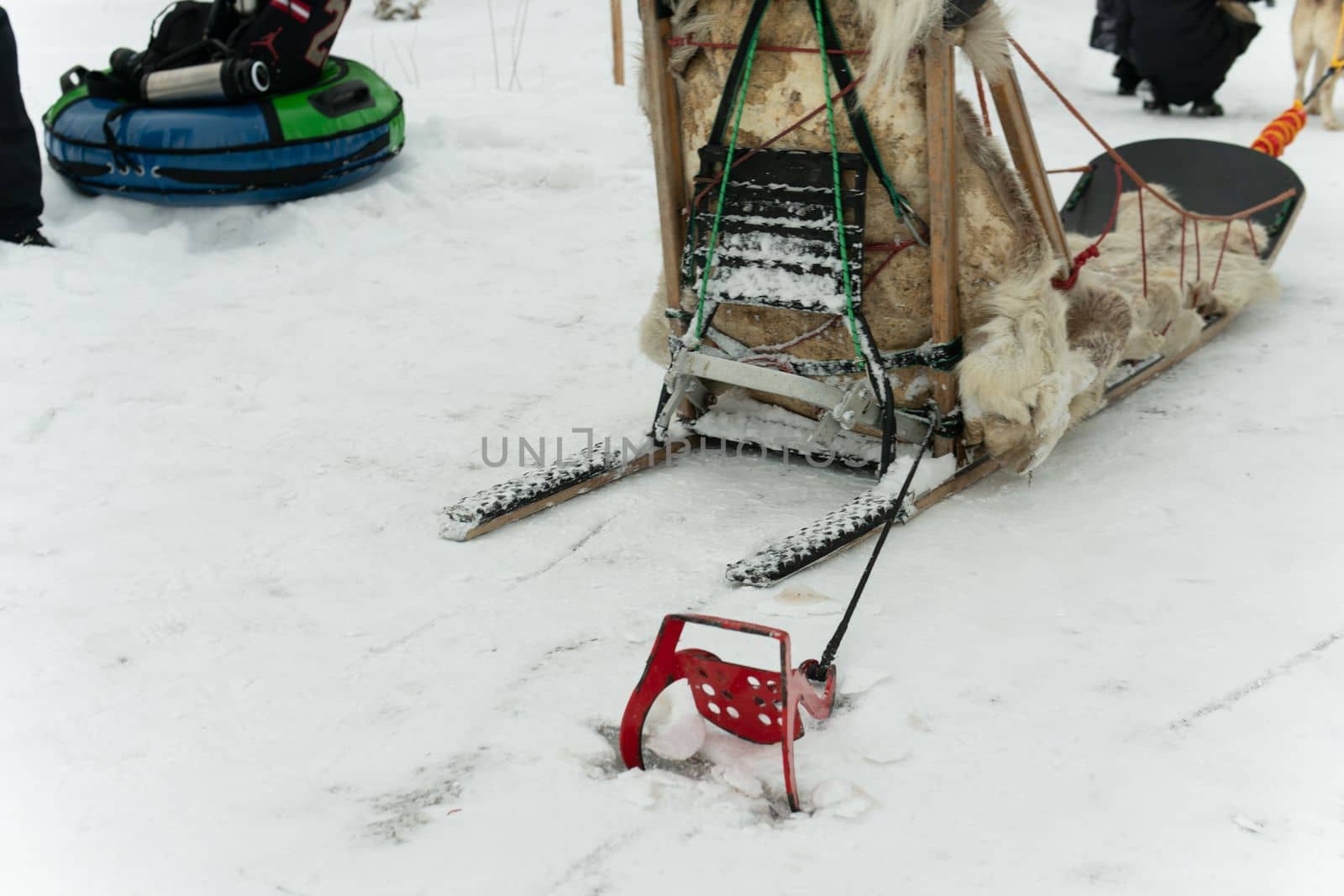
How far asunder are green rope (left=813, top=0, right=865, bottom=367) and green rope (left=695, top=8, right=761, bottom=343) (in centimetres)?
15

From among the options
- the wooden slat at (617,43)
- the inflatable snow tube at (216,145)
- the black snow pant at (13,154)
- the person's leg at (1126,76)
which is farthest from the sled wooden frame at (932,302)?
the person's leg at (1126,76)

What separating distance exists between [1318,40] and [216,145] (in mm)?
5300

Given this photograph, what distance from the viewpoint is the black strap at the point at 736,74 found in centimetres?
256

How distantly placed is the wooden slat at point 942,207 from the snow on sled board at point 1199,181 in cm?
174

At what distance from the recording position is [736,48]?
2633mm

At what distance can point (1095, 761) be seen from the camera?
5.98ft

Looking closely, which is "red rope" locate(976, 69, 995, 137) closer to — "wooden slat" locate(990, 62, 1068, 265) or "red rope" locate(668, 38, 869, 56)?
"wooden slat" locate(990, 62, 1068, 265)

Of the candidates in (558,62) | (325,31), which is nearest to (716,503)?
(325,31)

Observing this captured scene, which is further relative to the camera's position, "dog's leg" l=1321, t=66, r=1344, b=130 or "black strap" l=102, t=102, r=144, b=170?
"dog's leg" l=1321, t=66, r=1344, b=130

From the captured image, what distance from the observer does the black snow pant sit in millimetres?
4281

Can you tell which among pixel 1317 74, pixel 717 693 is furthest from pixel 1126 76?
pixel 717 693

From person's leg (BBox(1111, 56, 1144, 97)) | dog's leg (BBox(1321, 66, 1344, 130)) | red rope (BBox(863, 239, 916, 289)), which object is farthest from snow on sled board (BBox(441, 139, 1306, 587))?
person's leg (BBox(1111, 56, 1144, 97))

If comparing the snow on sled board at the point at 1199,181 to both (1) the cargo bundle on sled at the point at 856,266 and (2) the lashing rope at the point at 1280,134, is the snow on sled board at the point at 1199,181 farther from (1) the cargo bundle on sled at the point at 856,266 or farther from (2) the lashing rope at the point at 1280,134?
(1) the cargo bundle on sled at the point at 856,266

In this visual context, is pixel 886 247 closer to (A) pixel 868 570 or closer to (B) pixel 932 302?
(B) pixel 932 302
